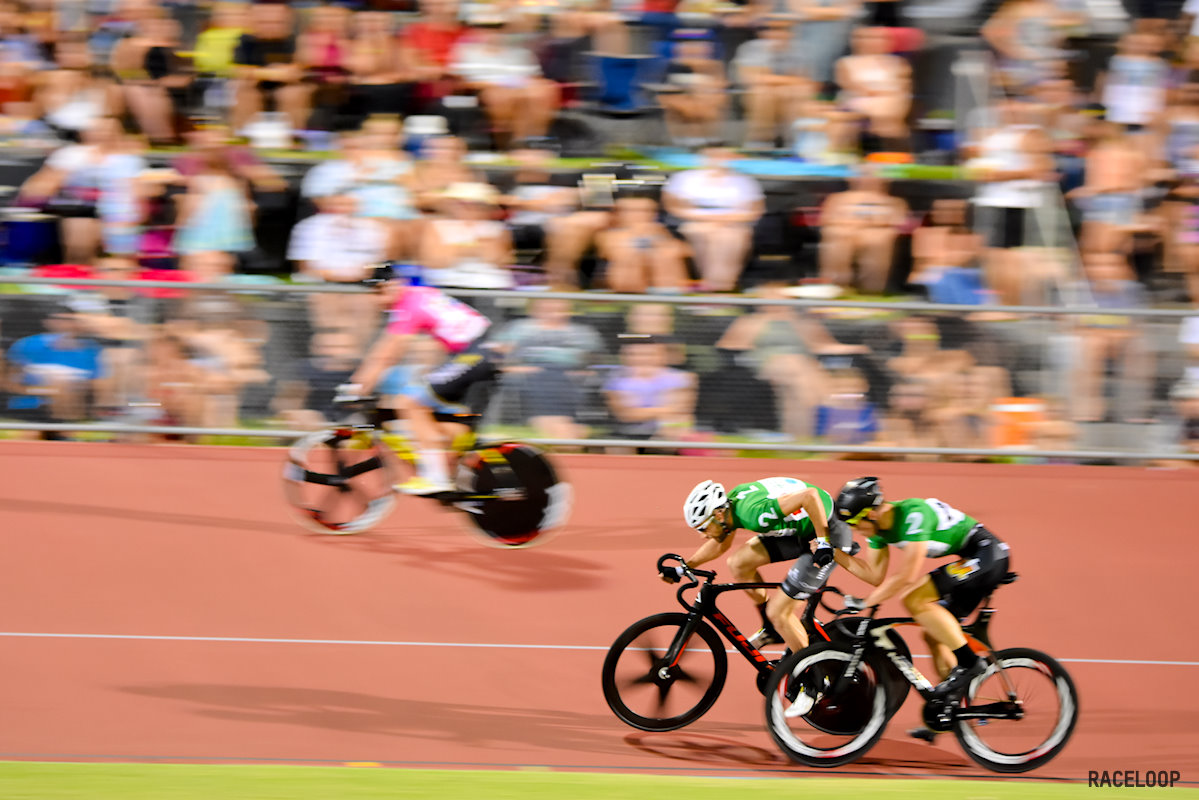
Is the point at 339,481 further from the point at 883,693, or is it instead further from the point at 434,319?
the point at 883,693

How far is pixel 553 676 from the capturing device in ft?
24.3

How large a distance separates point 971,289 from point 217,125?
6.04 meters

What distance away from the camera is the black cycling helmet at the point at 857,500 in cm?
612

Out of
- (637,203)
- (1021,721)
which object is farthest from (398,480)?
(1021,721)

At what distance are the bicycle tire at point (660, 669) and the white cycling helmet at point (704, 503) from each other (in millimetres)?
448

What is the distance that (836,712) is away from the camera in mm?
6266

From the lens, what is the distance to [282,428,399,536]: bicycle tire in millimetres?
8609

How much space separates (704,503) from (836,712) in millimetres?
1095

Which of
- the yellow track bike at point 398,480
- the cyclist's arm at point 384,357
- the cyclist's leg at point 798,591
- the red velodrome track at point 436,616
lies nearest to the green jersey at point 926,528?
the cyclist's leg at point 798,591

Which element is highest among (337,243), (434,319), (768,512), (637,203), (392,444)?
(637,203)

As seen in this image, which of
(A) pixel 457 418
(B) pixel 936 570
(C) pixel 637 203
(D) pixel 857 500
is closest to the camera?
(D) pixel 857 500

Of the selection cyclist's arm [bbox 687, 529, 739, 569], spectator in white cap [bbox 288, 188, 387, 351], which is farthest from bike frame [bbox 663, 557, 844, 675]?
spectator in white cap [bbox 288, 188, 387, 351]

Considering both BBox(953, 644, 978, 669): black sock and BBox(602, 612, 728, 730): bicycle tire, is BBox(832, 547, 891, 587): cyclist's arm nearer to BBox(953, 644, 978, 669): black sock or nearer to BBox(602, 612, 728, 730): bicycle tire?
BBox(953, 644, 978, 669): black sock

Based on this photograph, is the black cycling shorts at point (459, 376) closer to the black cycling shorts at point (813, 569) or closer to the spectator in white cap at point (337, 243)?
the spectator in white cap at point (337, 243)
